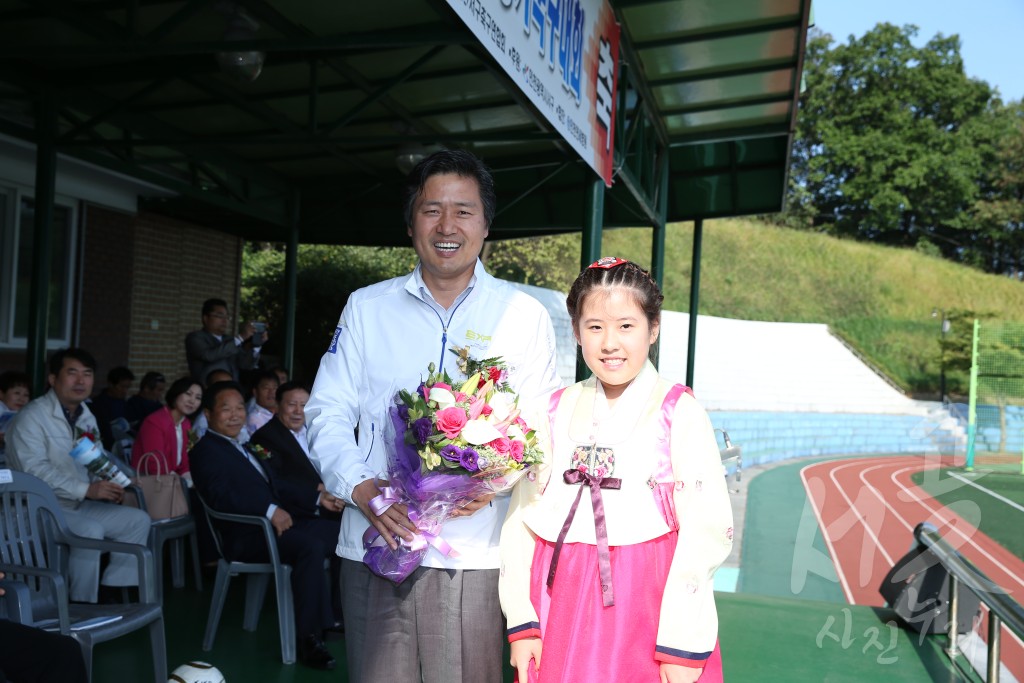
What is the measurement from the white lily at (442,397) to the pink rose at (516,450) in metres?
0.15

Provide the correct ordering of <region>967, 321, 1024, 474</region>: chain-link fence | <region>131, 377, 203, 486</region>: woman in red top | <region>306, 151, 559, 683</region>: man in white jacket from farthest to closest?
<region>967, 321, 1024, 474</region>: chain-link fence, <region>131, 377, 203, 486</region>: woman in red top, <region>306, 151, 559, 683</region>: man in white jacket

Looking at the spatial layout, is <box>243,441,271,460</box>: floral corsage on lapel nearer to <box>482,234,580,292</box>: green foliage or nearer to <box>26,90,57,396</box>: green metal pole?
<box>26,90,57,396</box>: green metal pole

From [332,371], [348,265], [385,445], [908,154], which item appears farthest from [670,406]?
[908,154]

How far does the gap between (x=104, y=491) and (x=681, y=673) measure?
3.51 m

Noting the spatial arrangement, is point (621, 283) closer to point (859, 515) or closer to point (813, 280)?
point (859, 515)

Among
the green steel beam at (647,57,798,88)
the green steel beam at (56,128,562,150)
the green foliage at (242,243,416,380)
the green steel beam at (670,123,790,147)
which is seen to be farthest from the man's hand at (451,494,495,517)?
the green foliage at (242,243,416,380)

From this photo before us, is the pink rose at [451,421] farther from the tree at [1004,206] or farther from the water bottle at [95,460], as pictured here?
the tree at [1004,206]

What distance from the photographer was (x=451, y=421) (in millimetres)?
1751

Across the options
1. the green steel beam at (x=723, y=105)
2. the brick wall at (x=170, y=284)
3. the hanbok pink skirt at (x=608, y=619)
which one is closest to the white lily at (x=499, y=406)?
the hanbok pink skirt at (x=608, y=619)

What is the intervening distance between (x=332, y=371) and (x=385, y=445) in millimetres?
229

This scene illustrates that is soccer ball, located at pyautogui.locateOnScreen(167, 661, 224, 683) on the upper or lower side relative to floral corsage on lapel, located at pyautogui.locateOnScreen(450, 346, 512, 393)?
lower

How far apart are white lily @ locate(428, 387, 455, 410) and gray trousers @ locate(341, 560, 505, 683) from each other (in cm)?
40

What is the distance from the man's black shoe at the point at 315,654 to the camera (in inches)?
157

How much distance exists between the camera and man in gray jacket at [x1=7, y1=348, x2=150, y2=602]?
4.22 metres
